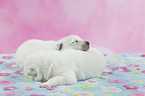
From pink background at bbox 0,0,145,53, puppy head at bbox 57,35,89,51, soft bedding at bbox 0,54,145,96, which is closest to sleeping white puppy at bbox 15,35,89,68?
puppy head at bbox 57,35,89,51

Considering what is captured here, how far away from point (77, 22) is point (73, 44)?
5.78 ft

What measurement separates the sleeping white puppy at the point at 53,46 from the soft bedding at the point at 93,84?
0.18m

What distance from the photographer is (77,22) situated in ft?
12.6

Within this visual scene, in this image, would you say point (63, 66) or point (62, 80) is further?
point (63, 66)

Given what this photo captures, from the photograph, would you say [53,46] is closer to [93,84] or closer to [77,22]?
[93,84]

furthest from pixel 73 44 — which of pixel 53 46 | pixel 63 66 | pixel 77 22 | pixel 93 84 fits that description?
pixel 77 22

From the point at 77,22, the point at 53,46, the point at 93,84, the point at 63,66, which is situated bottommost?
the point at 93,84

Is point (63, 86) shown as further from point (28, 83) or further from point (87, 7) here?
point (87, 7)

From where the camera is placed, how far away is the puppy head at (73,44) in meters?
2.08

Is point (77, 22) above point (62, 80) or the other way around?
above

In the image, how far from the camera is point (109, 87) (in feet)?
5.82

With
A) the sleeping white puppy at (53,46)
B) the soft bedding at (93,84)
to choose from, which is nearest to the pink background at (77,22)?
the soft bedding at (93,84)

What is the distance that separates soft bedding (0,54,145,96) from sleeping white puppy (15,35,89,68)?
0.18m

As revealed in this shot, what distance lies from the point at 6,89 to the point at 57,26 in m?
2.19
